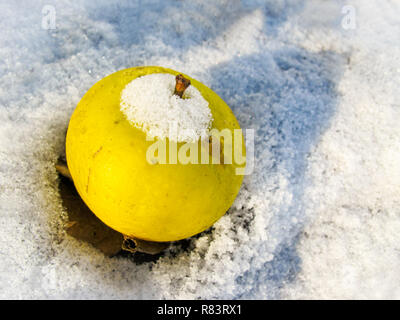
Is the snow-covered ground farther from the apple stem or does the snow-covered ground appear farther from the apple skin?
the apple stem

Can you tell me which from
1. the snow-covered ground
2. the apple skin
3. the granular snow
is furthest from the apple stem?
the snow-covered ground

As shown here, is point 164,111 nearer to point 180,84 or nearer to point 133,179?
point 180,84

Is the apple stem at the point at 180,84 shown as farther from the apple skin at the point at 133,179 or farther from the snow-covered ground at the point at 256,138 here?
the snow-covered ground at the point at 256,138

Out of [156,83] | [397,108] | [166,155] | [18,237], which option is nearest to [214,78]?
[156,83]

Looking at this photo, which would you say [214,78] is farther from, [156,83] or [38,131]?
[38,131]

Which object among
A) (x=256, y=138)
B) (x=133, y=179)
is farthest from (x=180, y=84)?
(x=256, y=138)

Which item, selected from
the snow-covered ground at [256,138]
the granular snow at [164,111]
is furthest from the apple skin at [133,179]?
the snow-covered ground at [256,138]
